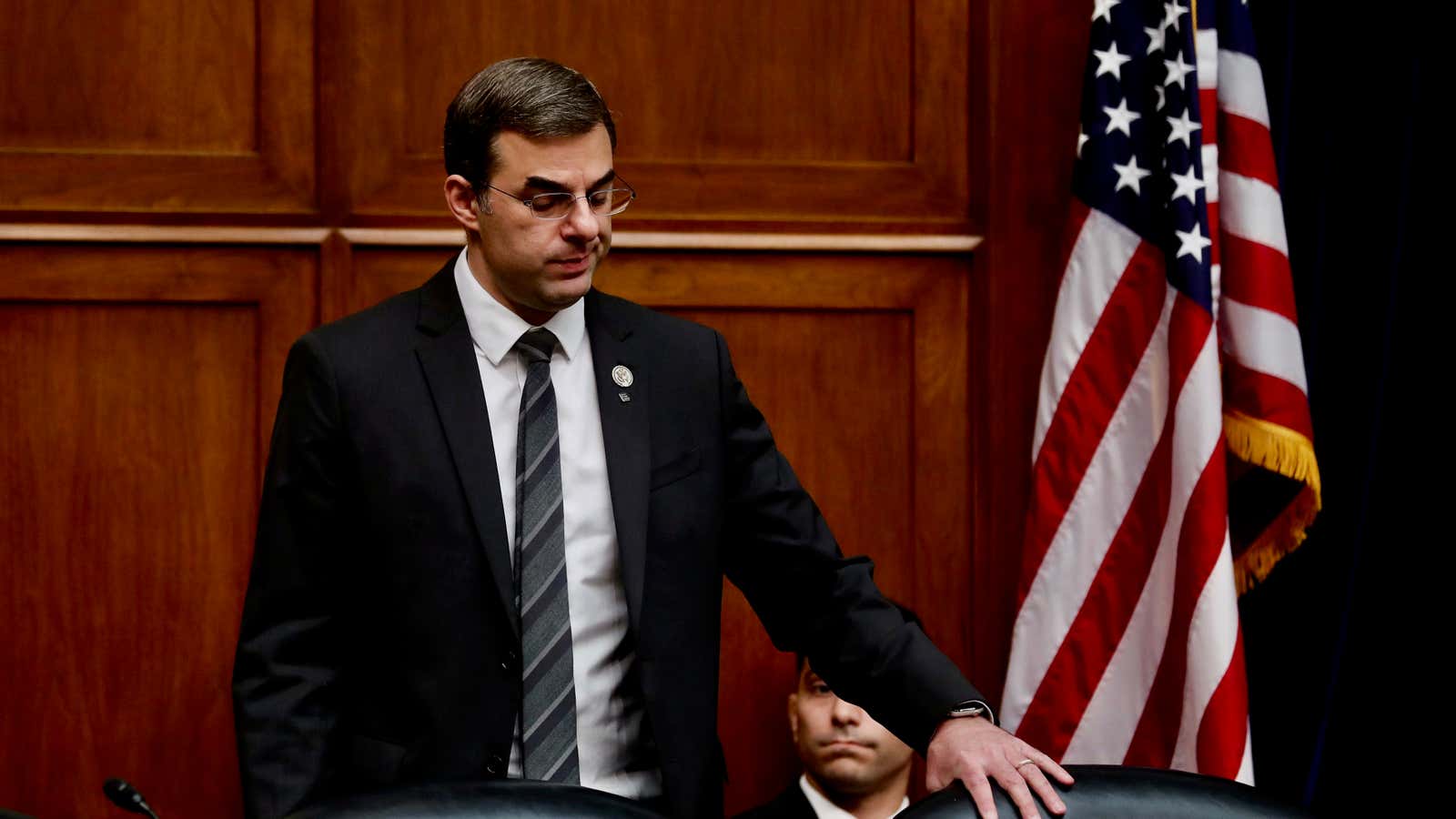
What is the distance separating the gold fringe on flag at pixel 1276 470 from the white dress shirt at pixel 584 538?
1.26 metres

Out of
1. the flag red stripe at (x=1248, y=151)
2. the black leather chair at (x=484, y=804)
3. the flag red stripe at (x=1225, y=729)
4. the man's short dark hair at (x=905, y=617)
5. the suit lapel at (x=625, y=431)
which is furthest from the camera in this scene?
the flag red stripe at (x=1248, y=151)

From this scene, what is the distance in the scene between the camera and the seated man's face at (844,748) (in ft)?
8.30

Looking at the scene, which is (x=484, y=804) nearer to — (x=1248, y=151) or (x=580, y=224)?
(x=580, y=224)

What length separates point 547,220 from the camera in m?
1.78

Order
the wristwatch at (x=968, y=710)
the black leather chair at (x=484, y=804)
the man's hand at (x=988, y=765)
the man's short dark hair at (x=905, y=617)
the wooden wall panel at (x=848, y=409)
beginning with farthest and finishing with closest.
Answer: the wooden wall panel at (x=848, y=409), the man's short dark hair at (x=905, y=617), the wristwatch at (x=968, y=710), the man's hand at (x=988, y=765), the black leather chair at (x=484, y=804)

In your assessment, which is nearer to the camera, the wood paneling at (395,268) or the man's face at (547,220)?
the man's face at (547,220)

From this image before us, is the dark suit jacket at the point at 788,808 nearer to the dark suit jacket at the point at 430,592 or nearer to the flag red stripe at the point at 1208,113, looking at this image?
the dark suit jacket at the point at 430,592

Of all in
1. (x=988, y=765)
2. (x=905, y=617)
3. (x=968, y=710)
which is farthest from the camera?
(x=905, y=617)

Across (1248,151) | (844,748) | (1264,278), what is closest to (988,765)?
(844,748)

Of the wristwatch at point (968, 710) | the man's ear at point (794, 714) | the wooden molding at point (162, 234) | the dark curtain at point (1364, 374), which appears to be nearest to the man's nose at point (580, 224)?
the wristwatch at point (968, 710)

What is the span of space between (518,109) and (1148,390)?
4.35 feet

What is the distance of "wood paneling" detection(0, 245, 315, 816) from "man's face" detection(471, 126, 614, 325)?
97 centimetres

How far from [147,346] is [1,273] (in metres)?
0.26

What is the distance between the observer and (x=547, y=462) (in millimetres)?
1815
